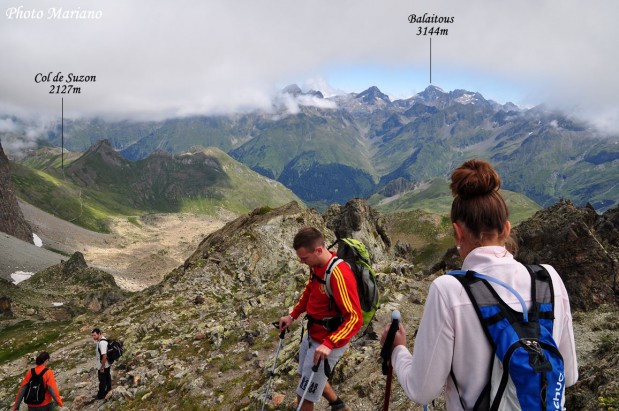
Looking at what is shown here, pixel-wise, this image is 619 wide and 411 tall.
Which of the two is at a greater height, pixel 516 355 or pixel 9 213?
pixel 9 213

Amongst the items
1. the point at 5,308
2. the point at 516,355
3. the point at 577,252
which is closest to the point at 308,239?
the point at 516,355

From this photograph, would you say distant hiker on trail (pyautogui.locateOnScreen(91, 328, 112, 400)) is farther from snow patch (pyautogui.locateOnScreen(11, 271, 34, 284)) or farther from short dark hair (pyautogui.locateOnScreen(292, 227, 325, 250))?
snow patch (pyautogui.locateOnScreen(11, 271, 34, 284))

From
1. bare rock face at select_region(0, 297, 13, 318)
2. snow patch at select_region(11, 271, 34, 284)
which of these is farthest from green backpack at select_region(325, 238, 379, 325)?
snow patch at select_region(11, 271, 34, 284)

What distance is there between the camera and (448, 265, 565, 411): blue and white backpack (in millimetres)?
3266

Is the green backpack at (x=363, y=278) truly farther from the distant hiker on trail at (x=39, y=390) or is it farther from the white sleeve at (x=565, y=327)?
the distant hiker on trail at (x=39, y=390)

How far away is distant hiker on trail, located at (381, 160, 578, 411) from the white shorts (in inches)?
179

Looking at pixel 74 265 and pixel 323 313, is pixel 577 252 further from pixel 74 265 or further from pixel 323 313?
pixel 74 265

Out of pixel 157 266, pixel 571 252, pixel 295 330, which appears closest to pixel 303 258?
pixel 295 330

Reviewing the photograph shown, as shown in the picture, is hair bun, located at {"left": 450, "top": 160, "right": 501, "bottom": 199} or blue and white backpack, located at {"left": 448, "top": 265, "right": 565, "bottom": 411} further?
hair bun, located at {"left": 450, "top": 160, "right": 501, "bottom": 199}

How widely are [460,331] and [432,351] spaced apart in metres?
0.32

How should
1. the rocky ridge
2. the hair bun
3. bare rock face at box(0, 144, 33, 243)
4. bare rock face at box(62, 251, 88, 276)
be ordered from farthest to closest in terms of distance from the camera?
bare rock face at box(0, 144, 33, 243), bare rock face at box(62, 251, 88, 276), the rocky ridge, the hair bun

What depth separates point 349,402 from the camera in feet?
35.0

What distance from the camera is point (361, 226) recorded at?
50.6m

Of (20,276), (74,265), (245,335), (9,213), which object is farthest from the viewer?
(9,213)
